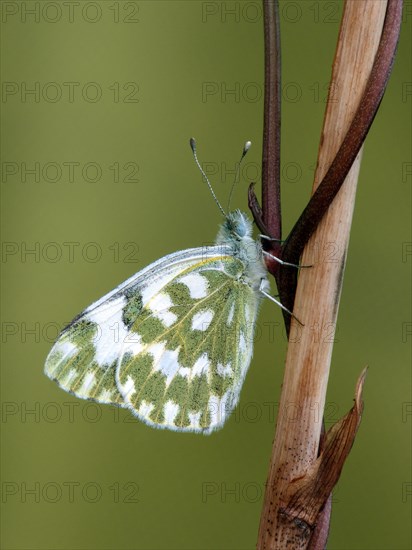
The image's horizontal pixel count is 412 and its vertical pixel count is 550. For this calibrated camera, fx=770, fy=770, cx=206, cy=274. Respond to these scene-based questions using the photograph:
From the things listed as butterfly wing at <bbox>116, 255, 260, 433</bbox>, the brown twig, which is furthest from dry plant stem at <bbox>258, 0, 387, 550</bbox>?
butterfly wing at <bbox>116, 255, 260, 433</bbox>

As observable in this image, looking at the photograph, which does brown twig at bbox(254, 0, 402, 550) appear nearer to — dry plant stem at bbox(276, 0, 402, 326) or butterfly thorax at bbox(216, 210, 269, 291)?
dry plant stem at bbox(276, 0, 402, 326)

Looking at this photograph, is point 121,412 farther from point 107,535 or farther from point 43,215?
point 43,215

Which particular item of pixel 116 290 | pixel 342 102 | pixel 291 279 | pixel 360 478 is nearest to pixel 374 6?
pixel 342 102

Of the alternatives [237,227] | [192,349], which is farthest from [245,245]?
[192,349]

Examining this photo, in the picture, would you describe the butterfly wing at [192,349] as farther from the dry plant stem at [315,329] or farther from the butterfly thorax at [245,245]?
the dry plant stem at [315,329]

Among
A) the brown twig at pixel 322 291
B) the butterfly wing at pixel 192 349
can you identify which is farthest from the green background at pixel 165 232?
the brown twig at pixel 322 291
